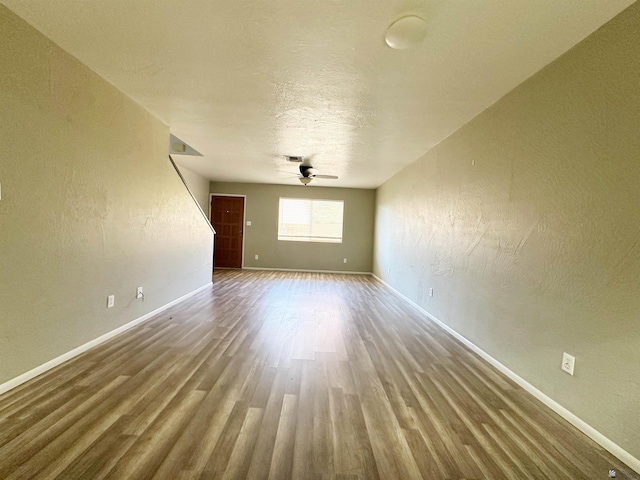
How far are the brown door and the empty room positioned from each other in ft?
14.3

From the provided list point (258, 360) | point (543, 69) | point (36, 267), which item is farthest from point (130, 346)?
point (543, 69)

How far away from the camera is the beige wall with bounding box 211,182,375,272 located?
7.98m

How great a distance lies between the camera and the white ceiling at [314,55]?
1.66m

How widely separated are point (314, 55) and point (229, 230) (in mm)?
6493

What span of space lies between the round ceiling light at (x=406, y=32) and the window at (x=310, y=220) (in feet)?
20.3

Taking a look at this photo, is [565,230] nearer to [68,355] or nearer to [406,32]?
[406,32]

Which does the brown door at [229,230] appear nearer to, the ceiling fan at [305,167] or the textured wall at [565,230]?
the ceiling fan at [305,167]

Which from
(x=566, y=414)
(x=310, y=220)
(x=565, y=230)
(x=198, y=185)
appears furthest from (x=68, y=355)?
(x=310, y=220)

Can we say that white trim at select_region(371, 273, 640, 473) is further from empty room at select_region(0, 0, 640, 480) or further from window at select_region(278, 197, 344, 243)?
window at select_region(278, 197, 344, 243)

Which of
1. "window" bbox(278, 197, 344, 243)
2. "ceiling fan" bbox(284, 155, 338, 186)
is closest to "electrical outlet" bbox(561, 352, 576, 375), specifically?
"ceiling fan" bbox(284, 155, 338, 186)

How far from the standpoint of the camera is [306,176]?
18.6ft

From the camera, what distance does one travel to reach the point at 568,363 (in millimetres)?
1806

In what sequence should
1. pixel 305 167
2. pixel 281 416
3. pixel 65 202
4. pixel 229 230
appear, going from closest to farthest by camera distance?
pixel 281 416 → pixel 65 202 → pixel 305 167 → pixel 229 230

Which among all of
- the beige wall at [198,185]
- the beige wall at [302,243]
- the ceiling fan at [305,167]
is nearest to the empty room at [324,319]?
the ceiling fan at [305,167]
